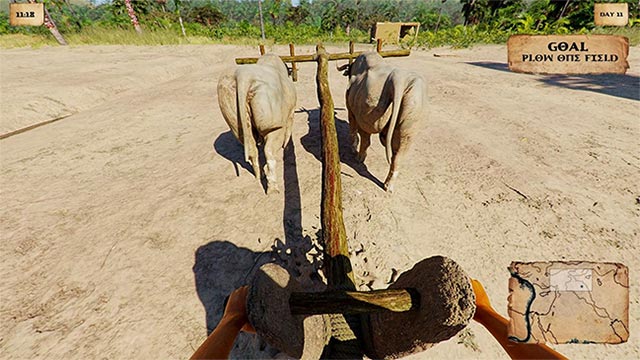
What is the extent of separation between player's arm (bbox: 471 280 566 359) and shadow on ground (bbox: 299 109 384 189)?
3.02m

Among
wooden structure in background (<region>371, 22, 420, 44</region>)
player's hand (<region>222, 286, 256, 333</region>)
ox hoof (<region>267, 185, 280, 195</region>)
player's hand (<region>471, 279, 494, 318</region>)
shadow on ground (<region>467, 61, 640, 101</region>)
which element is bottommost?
ox hoof (<region>267, 185, 280, 195</region>)

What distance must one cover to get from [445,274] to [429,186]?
10.8ft

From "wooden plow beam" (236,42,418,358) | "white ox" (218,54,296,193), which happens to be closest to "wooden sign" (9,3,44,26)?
"white ox" (218,54,296,193)

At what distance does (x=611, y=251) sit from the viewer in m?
3.15

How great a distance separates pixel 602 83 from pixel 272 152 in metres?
13.1

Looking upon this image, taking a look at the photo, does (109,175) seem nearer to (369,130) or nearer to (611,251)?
(369,130)

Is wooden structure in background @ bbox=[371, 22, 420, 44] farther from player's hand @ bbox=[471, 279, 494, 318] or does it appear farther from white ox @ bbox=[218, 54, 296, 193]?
player's hand @ bbox=[471, 279, 494, 318]

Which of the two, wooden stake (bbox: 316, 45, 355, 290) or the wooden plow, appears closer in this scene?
the wooden plow

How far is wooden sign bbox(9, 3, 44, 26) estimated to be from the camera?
15.1 meters

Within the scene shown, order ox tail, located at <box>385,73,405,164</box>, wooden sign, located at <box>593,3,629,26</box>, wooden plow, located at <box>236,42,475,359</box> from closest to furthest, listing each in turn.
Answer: wooden plow, located at <box>236,42,475,359</box>, ox tail, located at <box>385,73,405,164</box>, wooden sign, located at <box>593,3,629,26</box>

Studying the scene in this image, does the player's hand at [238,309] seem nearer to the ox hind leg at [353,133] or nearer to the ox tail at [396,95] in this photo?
the ox tail at [396,95]

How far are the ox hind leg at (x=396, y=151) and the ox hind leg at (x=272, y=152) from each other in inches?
72.0

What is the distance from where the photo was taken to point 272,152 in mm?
4094

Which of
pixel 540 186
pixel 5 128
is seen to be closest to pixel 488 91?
pixel 540 186
